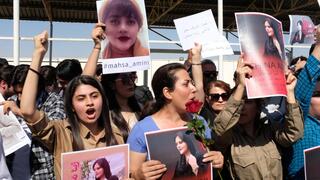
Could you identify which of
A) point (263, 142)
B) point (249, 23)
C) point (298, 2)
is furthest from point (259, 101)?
point (298, 2)

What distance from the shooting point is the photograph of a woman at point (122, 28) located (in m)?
3.33

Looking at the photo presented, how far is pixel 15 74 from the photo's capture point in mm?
3326

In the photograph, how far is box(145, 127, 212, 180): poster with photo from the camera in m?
2.38

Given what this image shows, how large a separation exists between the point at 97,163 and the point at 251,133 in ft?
3.65

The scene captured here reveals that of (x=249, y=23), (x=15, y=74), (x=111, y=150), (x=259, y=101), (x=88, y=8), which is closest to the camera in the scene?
(x=111, y=150)

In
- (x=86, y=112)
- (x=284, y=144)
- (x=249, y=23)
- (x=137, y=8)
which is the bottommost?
(x=284, y=144)

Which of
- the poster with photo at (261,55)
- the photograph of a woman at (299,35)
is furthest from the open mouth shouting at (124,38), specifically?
the photograph of a woman at (299,35)

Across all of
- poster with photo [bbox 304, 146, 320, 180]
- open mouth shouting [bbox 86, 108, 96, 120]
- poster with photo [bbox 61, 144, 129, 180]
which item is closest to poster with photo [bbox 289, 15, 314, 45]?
poster with photo [bbox 304, 146, 320, 180]

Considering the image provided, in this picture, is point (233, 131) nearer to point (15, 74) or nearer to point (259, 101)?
point (259, 101)

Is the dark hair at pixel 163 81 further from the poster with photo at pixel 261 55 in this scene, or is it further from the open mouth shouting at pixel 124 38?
the open mouth shouting at pixel 124 38

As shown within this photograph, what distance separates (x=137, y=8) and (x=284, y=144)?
57.2 inches

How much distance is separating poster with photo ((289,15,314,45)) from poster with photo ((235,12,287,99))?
3196 mm

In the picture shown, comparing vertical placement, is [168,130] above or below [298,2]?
below

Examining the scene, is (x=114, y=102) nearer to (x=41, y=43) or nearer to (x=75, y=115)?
(x=75, y=115)
